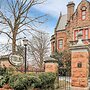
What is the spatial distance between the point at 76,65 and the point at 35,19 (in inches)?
396

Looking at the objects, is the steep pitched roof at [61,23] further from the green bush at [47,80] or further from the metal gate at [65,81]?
the green bush at [47,80]

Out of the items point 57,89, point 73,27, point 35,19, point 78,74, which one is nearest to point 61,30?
point 73,27

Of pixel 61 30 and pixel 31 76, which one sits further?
pixel 61 30

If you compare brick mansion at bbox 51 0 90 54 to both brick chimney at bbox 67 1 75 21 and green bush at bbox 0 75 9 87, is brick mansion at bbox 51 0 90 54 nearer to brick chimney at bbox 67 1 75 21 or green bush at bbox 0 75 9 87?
brick chimney at bbox 67 1 75 21

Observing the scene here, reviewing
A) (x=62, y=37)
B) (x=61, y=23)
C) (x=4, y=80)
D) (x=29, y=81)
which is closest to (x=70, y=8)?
(x=61, y=23)

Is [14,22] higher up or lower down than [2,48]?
higher up

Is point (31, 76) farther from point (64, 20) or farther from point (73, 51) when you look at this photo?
point (64, 20)

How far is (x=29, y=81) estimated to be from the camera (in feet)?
34.8

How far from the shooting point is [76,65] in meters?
11.3

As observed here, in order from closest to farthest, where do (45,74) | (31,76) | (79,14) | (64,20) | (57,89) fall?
(31,76)
(45,74)
(57,89)
(79,14)
(64,20)

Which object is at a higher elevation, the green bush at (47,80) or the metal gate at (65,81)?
the green bush at (47,80)

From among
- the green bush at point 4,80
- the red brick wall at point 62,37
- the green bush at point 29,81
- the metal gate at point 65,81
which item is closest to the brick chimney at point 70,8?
the red brick wall at point 62,37

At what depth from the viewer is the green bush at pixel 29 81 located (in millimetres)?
10445

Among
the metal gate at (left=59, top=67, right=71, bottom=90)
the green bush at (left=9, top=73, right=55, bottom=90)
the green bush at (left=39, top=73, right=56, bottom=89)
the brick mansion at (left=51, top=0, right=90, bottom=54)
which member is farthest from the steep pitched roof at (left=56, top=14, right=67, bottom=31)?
the green bush at (left=9, top=73, right=55, bottom=90)
